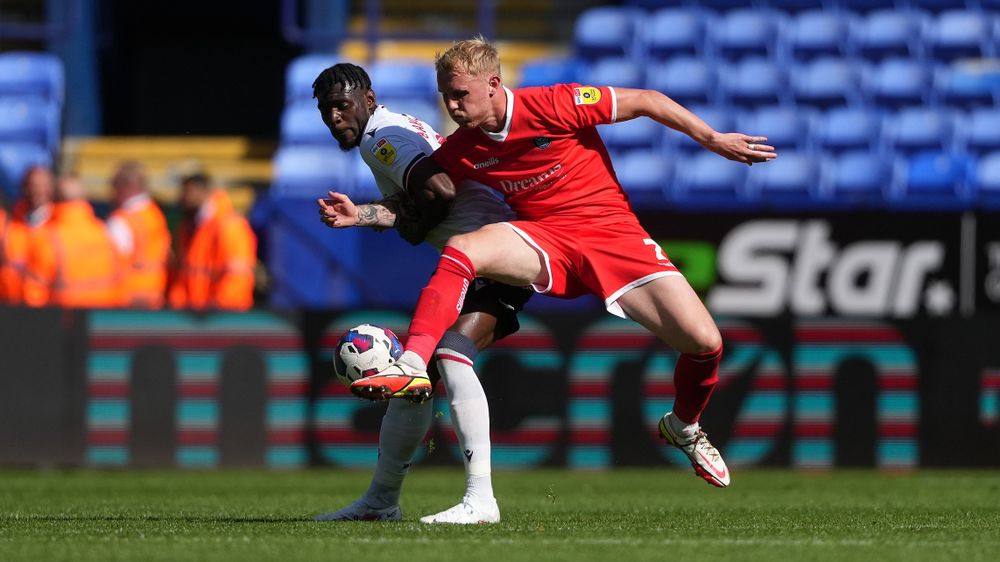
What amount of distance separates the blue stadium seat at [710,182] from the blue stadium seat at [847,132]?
83 cm

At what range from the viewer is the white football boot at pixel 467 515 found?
6.66 m

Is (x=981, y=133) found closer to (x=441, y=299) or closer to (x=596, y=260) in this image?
(x=596, y=260)

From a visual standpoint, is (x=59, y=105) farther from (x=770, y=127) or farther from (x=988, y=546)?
(x=988, y=546)

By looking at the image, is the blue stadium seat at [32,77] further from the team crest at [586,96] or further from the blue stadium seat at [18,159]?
the team crest at [586,96]

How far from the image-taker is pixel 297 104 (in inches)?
637

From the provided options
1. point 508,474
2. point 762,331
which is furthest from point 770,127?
point 508,474

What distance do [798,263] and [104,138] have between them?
9.37 m

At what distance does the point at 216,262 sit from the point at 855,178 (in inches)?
226

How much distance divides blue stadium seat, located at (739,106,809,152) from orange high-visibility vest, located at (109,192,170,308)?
544cm

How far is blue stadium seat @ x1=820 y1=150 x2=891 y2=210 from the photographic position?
47.1 feet

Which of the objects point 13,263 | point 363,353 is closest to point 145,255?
point 13,263

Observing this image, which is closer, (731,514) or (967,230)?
(731,514)

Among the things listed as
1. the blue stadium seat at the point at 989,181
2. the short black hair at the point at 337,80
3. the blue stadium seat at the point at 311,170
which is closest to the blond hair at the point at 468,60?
the short black hair at the point at 337,80

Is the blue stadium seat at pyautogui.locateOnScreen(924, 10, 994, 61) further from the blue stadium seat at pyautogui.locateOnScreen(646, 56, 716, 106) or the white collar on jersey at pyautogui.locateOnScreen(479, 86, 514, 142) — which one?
the white collar on jersey at pyautogui.locateOnScreen(479, 86, 514, 142)
